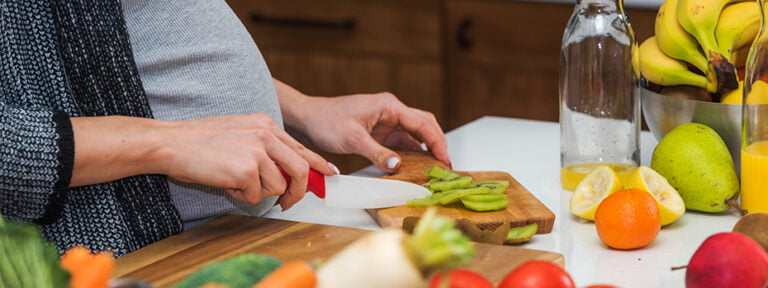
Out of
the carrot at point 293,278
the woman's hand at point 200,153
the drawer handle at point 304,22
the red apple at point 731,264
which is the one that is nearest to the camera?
the carrot at point 293,278

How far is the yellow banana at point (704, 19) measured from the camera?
121 cm

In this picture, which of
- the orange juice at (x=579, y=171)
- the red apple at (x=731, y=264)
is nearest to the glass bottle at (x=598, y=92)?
the orange juice at (x=579, y=171)

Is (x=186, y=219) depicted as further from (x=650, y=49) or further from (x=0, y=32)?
(x=650, y=49)

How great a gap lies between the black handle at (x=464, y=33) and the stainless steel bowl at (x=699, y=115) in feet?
5.11

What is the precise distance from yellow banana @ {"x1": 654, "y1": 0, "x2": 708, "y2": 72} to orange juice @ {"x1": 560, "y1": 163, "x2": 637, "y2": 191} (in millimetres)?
157

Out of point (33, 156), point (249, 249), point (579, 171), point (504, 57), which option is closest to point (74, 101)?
point (33, 156)

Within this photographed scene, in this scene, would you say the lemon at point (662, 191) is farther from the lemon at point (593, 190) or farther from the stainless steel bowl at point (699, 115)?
the stainless steel bowl at point (699, 115)

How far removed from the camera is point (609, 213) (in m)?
1.02

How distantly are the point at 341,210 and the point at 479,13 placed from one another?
1.66 metres

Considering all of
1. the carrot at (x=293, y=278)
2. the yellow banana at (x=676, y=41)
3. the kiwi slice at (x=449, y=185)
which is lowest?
the kiwi slice at (x=449, y=185)

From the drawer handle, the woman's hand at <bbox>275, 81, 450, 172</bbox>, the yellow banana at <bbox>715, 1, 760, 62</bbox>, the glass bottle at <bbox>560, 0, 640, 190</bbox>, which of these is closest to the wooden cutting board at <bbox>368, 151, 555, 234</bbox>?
the glass bottle at <bbox>560, 0, 640, 190</bbox>

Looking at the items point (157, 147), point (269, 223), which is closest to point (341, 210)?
point (269, 223)

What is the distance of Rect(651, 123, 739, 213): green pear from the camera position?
112 centimetres

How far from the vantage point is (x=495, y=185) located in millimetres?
1209
